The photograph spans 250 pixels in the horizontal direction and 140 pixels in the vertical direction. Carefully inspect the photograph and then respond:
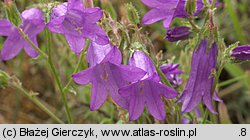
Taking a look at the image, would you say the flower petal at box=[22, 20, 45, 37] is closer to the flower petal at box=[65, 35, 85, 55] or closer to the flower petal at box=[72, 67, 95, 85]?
the flower petal at box=[65, 35, 85, 55]

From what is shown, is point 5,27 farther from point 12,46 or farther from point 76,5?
point 76,5

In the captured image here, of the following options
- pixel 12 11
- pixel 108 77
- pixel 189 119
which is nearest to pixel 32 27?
pixel 12 11

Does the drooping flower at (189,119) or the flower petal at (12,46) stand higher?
the flower petal at (12,46)

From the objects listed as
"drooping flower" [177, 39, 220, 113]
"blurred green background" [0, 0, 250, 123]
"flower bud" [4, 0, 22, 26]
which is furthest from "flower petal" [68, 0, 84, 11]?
"blurred green background" [0, 0, 250, 123]

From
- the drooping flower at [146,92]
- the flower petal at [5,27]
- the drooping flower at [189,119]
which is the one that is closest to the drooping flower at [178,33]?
the drooping flower at [146,92]

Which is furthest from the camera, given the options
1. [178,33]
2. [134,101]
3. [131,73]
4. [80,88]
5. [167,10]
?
[80,88]

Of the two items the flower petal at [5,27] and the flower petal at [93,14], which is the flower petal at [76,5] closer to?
the flower petal at [93,14]
